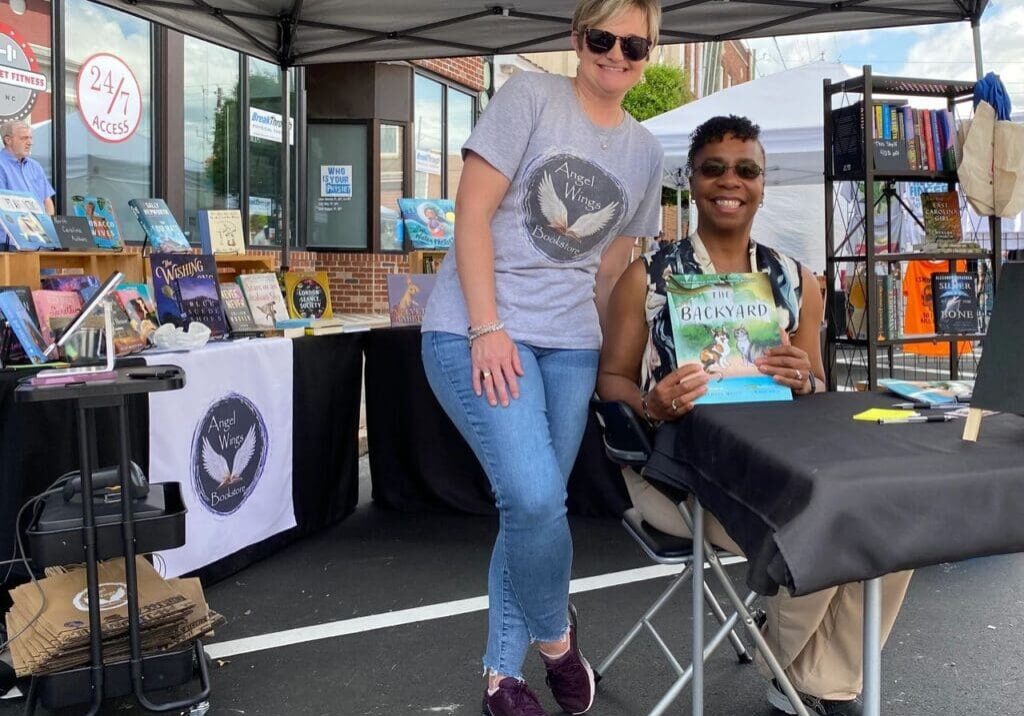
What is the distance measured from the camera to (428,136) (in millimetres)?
13898

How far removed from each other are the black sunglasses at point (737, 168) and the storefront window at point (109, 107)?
6.23m

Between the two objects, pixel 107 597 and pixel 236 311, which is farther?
pixel 236 311

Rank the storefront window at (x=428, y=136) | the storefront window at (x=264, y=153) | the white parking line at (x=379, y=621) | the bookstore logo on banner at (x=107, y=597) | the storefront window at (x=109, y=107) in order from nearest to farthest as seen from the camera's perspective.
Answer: the bookstore logo on banner at (x=107, y=597)
the white parking line at (x=379, y=621)
the storefront window at (x=109, y=107)
the storefront window at (x=264, y=153)
the storefront window at (x=428, y=136)

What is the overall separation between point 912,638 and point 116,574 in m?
2.75

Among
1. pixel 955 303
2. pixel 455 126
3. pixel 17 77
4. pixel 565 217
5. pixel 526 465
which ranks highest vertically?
pixel 455 126

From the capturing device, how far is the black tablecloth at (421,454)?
4961mm

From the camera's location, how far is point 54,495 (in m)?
2.77

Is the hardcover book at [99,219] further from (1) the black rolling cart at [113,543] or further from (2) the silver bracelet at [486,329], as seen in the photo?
(2) the silver bracelet at [486,329]

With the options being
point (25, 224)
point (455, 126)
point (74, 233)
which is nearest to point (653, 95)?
point (455, 126)

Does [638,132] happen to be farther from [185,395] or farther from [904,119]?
[904,119]

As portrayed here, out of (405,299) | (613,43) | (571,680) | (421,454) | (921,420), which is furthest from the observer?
(405,299)

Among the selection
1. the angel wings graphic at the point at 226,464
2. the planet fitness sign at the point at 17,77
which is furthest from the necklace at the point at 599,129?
the planet fitness sign at the point at 17,77

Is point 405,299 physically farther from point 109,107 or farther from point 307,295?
point 109,107

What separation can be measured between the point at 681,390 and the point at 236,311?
300 centimetres
